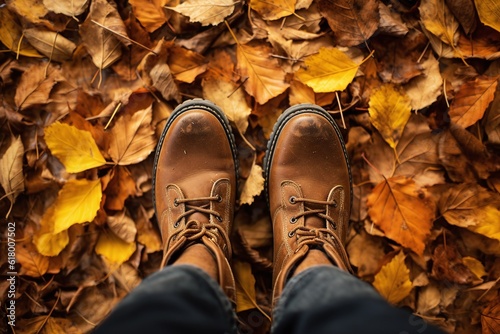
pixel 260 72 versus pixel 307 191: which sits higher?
pixel 260 72

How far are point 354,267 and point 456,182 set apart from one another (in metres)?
0.30

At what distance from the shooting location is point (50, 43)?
33.6 inches

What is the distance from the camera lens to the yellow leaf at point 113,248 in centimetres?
86

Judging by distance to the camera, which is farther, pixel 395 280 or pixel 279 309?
pixel 395 280

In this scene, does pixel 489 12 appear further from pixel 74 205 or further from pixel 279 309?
pixel 74 205

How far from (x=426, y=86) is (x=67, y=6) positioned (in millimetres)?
805

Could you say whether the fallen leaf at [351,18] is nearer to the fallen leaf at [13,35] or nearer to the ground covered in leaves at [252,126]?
the ground covered in leaves at [252,126]

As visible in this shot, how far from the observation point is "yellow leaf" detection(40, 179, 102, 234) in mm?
822

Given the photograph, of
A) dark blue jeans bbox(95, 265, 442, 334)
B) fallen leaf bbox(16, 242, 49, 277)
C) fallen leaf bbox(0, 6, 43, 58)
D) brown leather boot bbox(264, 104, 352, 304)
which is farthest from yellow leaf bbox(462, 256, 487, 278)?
fallen leaf bbox(0, 6, 43, 58)

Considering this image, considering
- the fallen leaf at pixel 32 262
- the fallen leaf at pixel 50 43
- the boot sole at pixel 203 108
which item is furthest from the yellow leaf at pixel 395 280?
the fallen leaf at pixel 50 43

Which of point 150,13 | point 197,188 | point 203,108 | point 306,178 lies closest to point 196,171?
point 197,188

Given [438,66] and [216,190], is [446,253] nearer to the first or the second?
[438,66]

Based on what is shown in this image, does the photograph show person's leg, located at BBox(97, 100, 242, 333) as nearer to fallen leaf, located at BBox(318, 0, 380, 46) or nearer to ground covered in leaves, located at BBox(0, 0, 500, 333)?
ground covered in leaves, located at BBox(0, 0, 500, 333)

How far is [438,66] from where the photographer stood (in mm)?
832
